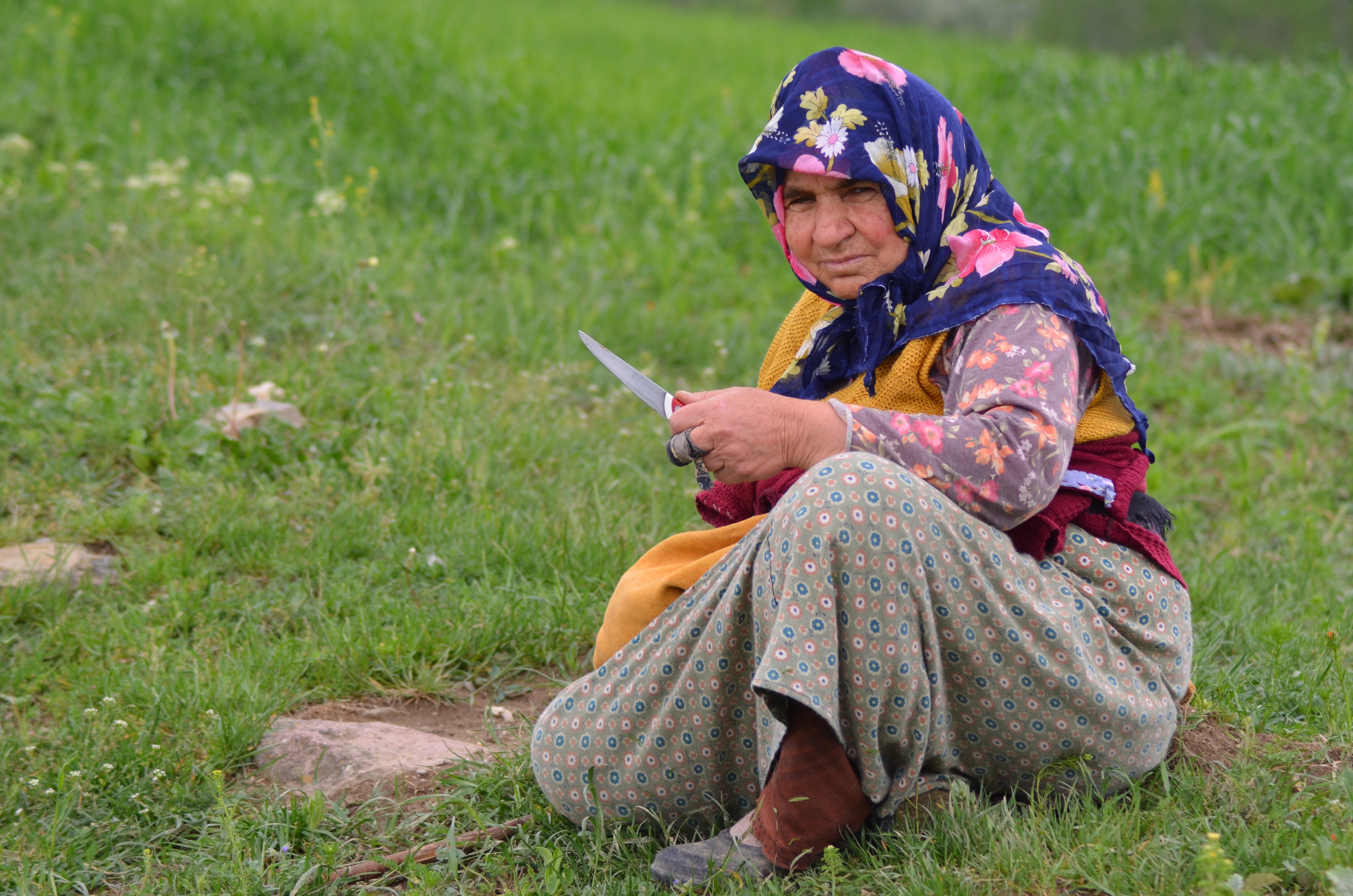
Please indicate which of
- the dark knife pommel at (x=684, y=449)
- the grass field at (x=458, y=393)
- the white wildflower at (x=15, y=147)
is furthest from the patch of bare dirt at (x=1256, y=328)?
the white wildflower at (x=15, y=147)

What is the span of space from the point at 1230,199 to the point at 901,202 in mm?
4581

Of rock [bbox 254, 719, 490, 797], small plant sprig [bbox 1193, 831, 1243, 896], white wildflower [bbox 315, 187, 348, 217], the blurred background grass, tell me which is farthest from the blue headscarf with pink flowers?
the blurred background grass

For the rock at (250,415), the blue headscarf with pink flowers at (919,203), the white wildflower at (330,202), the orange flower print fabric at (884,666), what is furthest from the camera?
the white wildflower at (330,202)

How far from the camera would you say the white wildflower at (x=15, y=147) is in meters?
5.37

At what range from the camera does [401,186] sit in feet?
19.6

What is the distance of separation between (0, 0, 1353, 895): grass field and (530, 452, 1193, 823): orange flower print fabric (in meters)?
0.10

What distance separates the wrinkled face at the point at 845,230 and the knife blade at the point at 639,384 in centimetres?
41

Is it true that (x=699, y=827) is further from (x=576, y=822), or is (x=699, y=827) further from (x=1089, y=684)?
(x=1089, y=684)

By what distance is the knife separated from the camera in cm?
193

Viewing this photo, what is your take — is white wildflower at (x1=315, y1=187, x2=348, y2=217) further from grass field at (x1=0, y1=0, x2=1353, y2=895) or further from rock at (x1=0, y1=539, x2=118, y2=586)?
rock at (x1=0, y1=539, x2=118, y2=586)

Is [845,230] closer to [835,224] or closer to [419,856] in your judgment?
[835,224]

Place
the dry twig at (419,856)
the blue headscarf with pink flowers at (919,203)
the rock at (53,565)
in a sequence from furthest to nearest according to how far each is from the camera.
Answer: the rock at (53,565)
the dry twig at (419,856)
the blue headscarf with pink flowers at (919,203)

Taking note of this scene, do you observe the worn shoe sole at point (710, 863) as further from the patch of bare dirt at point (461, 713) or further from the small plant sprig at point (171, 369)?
the small plant sprig at point (171, 369)

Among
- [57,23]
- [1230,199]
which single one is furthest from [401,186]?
[1230,199]
